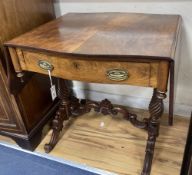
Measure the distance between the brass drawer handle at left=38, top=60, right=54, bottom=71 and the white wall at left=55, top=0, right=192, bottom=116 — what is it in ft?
1.97

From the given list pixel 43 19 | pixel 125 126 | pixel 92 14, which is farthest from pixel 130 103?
pixel 43 19

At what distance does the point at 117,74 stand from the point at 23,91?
63cm

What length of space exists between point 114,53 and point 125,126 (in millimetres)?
819

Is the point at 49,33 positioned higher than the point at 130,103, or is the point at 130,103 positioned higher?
the point at 49,33

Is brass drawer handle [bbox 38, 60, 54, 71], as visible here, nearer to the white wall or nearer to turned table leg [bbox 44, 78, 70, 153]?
turned table leg [bbox 44, 78, 70, 153]

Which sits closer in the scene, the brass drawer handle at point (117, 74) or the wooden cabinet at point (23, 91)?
the brass drawer handle at point (117, 74)

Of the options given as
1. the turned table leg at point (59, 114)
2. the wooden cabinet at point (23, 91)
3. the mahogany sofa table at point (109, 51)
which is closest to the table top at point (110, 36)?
the mahogany sofa table at point (109, 51)

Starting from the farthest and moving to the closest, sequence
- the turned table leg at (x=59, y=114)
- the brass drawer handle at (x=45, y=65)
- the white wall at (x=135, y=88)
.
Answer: the turned table leg at (x=59, y=114) < the white wall at (x=135, y=88) < the brass drawer handle at (x=45, y=65)

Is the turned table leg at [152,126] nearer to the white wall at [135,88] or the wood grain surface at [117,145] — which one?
the wood grain surface at [117,145]

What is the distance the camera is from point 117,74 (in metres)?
0.96

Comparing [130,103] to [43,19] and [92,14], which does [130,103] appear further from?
[43,19]

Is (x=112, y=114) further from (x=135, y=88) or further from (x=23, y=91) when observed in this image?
(x=23, y=91)

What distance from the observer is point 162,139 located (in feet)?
4.81

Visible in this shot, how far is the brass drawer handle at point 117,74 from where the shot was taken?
949mm
